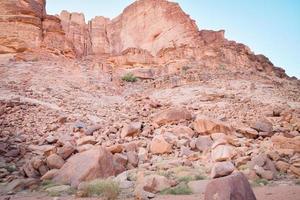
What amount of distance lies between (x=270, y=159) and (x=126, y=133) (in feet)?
14.6

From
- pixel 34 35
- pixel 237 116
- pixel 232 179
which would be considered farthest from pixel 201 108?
pixel 34 35

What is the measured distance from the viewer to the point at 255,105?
15.2 m

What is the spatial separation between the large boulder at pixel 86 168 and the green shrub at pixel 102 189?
0.60m

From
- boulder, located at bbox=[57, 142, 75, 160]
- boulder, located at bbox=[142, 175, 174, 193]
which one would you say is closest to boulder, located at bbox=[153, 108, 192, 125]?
boulder, located at bbox=[57, 142, 75, 160]

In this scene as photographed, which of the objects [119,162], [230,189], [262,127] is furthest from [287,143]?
[230,189]

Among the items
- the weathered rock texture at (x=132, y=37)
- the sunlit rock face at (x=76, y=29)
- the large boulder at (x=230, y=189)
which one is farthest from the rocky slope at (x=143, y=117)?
the sunlit rock face at (x=76, y=29)

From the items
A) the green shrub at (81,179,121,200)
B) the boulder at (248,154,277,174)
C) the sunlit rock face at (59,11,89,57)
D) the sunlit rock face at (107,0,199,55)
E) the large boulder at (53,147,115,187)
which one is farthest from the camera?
the sunlit rock face at (59,11,89,57)

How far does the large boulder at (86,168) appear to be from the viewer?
20.6ft

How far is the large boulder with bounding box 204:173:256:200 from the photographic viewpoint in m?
3.97

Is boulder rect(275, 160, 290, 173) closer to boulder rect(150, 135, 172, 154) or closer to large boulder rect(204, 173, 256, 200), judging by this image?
boulder rect(150, 135, 172, 154)

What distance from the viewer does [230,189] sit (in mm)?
3988

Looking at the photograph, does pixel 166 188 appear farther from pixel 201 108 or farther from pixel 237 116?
pixel 201 108

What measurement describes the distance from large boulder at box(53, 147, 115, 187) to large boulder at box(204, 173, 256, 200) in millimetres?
2866

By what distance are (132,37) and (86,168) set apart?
30.3 meters
